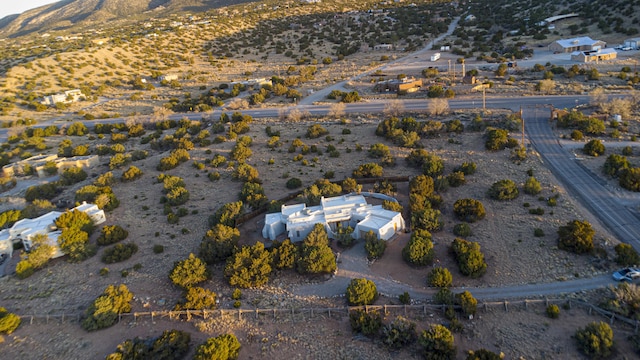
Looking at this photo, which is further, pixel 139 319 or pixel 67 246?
pixel 67 246

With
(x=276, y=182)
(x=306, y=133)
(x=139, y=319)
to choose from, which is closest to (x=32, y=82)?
(x=306, y=133)

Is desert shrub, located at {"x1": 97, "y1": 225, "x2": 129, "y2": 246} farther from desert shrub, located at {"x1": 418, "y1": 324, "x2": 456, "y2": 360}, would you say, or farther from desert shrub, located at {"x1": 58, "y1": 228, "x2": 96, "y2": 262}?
desert shrub, located at {"x1": 418, "y1": 324, "x2": 456, "y2": 360}

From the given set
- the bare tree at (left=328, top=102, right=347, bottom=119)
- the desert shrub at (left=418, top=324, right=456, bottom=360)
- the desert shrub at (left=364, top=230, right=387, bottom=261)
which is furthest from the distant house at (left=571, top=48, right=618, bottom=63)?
the desert shrub at (left=418, top=324, right=456, bottom=360)

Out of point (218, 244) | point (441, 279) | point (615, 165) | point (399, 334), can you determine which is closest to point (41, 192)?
point (218, 244)

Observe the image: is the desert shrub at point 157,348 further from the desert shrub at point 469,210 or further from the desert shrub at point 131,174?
the desert shrub at point 131,174

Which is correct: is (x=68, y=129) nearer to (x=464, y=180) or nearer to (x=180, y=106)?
(x=180, y=106)

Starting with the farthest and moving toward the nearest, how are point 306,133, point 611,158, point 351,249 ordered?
point 306,133 < point 611,158 < point 351,249

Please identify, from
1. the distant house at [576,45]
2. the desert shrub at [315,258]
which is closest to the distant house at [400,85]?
the distant house at [576,45]
